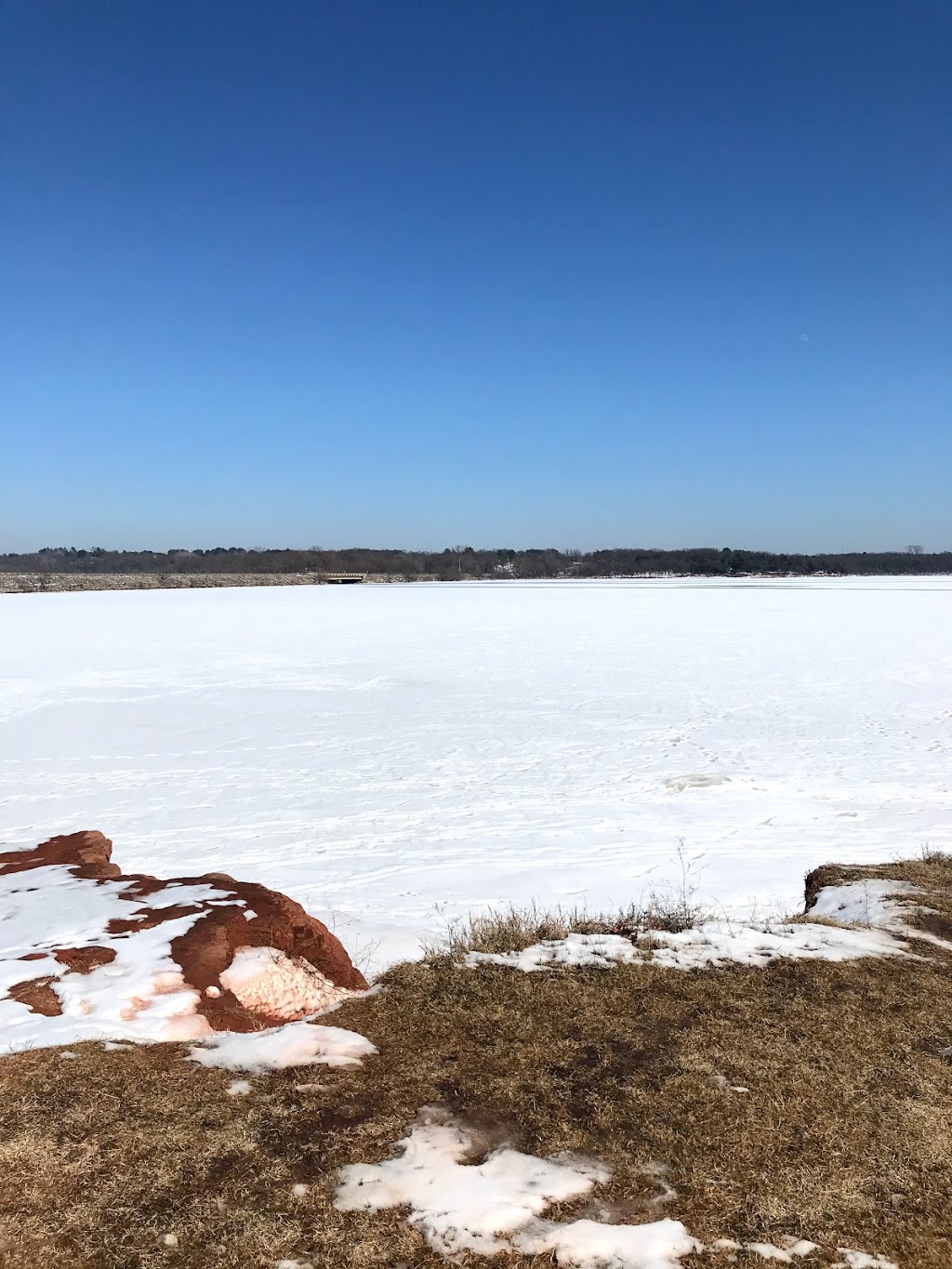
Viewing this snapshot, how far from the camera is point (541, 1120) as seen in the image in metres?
3.39

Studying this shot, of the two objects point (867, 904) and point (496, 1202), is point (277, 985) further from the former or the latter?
point (867, 904)

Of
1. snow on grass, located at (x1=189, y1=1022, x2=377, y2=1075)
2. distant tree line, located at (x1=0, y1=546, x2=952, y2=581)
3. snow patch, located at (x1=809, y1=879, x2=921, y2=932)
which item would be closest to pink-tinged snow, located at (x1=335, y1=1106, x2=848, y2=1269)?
snow on grass, located at (x1=189, y1=1022, x2=377, y2=1075)

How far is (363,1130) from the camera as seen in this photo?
130 inches

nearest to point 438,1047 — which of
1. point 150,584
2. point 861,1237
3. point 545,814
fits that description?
point 861,1237

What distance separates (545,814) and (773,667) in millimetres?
13174

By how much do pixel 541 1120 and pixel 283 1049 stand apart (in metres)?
1.28

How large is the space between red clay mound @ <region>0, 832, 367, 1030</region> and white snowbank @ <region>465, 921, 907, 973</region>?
0.94 metres

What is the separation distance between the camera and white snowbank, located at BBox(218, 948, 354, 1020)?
4.58 meters

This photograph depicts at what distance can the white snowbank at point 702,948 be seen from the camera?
512 cm

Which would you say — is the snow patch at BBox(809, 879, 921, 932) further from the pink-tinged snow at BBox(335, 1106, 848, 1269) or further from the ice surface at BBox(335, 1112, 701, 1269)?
the ice surface at BBox(335, 1112, 701, 1269)

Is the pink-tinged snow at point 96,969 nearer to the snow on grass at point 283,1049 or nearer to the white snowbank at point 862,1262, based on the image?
the snow on grass at point 283,1049

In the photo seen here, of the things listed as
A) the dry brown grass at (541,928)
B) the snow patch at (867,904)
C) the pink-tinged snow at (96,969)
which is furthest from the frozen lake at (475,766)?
the pink-tinged snow at (96,969)

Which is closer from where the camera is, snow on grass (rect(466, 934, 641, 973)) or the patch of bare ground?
the patch of bare ground

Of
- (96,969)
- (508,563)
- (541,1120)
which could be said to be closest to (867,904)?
(541,1120)
